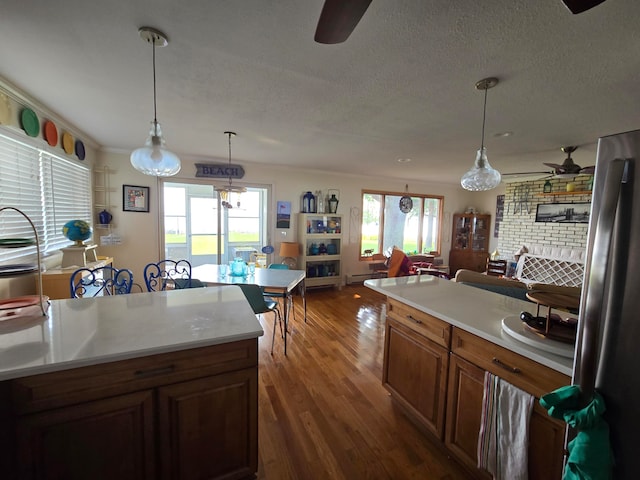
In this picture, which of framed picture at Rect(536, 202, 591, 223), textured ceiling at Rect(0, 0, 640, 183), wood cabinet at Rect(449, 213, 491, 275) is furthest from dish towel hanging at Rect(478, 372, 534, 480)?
wood cabinet at Rect(449, 213, 491, 275)

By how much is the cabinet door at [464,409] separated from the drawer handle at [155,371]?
1399 mm

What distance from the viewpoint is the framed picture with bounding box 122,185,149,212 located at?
154 inches

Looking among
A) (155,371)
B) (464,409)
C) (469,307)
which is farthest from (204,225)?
(464,409)

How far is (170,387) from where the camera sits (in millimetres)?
1108

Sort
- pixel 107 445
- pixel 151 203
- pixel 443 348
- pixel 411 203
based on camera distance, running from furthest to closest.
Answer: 1. pixel 411 203
2. pixel 151 203
3. pixel 443 348
4. pixel 107 445

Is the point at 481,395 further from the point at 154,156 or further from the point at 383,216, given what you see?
the point at 383,216

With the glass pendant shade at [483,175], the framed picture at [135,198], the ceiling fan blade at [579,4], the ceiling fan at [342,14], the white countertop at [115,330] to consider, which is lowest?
the white countertop at [115,330]

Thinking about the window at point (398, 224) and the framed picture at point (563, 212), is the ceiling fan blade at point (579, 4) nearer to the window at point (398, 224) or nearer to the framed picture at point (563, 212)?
the window at point (398, 224)

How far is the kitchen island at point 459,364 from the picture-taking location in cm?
107

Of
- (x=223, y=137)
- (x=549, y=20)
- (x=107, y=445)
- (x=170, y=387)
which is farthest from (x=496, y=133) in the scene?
(x=107, y=445)

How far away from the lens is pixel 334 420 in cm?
182

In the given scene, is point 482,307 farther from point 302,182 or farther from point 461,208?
point 461,208

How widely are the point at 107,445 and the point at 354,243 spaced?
4948 millimetres

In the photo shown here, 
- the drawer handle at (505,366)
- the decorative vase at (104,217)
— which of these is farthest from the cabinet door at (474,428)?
the decorative vase at (104,217)
